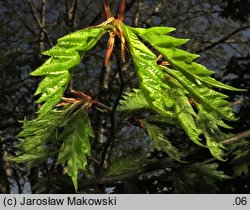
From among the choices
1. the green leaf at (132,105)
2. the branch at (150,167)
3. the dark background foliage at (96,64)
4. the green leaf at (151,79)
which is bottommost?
the green leaf at (151,79)

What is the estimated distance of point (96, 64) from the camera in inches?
298

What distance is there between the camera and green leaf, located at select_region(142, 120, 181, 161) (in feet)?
4.02

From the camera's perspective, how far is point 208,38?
8.69 metres

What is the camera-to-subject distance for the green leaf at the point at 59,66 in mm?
729

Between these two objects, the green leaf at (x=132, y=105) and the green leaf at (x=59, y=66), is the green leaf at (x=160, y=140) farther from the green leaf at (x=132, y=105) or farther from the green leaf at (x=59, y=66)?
the green leaf at (x=59, y=66)

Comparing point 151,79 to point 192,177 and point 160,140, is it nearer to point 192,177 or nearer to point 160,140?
Result: point 160,140

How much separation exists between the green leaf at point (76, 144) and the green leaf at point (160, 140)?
27 cm

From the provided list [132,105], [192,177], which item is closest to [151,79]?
[132,105]

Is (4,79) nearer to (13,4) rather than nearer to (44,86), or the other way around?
(13,4)

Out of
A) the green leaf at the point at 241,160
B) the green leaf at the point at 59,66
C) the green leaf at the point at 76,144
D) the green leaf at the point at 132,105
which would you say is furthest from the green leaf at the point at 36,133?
the green leaf at the point at 241,160

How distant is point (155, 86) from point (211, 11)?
6.95 metres

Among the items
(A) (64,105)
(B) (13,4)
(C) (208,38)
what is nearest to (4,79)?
(B) (13,4)

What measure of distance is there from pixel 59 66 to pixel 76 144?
1.07ft

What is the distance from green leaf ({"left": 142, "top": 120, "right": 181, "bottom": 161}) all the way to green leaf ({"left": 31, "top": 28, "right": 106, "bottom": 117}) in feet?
1.72
